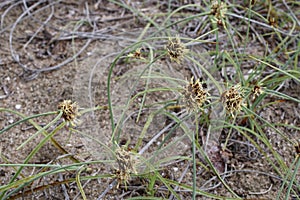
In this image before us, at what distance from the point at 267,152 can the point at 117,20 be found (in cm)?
74

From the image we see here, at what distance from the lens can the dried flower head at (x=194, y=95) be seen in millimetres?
783

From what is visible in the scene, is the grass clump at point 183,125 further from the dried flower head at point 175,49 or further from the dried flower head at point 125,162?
the dried flower head at point 125,162

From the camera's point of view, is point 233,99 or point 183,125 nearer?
point 233,99

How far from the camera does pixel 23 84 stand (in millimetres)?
1341

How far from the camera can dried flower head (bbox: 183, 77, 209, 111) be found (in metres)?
0.78

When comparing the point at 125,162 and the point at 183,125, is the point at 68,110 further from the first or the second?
the point at 183,125

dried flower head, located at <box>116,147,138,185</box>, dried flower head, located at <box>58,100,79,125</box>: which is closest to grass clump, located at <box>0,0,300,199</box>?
dried flower head, located at <box>58,100,79,125</box>

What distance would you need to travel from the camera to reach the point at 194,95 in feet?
2.58

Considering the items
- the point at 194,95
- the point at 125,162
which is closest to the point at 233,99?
the point at 194,95

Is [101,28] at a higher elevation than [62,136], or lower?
higher

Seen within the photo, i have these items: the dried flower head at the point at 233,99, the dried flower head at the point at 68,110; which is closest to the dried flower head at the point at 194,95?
the dried flower head at the point at 233,99

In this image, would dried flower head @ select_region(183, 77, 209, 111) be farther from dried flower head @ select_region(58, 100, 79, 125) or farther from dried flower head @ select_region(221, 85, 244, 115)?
dried flower head @ select_region(58, 100, 79, 125)

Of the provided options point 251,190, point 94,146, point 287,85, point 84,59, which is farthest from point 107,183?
point 287,85

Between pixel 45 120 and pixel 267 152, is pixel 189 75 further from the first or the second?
pixel 45 120
